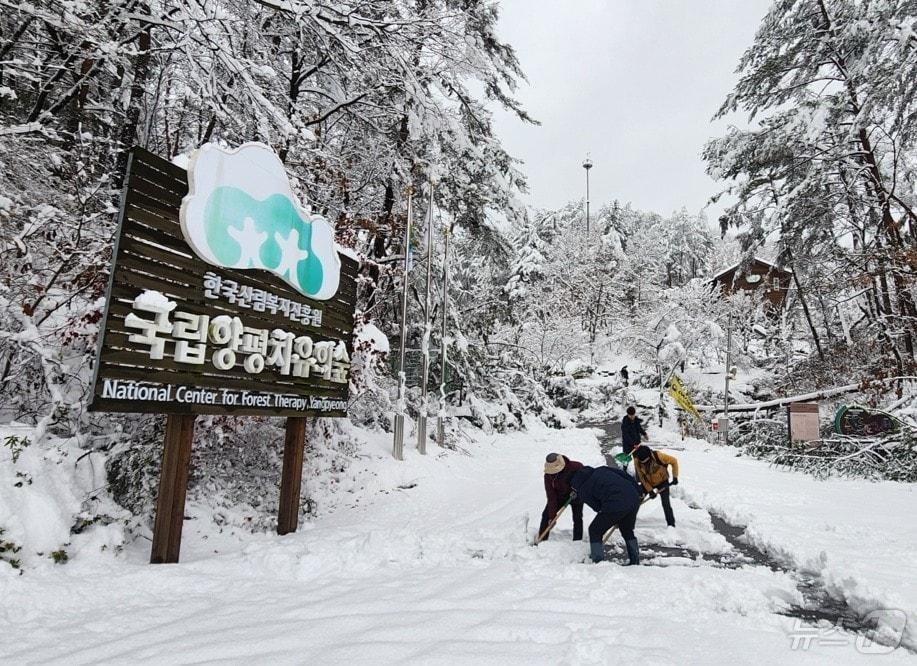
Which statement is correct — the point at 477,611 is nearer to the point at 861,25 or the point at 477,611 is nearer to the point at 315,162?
the point at 315,162

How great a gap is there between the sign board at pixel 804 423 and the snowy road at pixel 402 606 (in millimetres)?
9135

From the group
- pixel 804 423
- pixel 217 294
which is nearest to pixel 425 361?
pixel 217 294

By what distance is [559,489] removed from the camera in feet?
19.0

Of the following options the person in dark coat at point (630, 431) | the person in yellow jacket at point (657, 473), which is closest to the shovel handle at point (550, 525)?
the person in yellow jacket at point (657, 473)

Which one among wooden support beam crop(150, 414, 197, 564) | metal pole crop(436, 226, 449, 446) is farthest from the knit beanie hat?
metal pole crop(436, 226, 449, 446)

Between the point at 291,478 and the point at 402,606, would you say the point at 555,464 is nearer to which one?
the point at 402,606

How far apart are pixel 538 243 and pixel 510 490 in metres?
27.2

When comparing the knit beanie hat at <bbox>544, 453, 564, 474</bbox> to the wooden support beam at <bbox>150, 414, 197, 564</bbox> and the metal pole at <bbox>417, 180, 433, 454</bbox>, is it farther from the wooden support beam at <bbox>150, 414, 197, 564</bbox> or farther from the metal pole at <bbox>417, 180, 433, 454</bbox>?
the metal pole at <bbox>417, 180, 433, 454</bbox>

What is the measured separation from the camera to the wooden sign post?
4324mm

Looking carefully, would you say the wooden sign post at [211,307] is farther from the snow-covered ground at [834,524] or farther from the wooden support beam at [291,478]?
the snow-covered ground at [834,524]

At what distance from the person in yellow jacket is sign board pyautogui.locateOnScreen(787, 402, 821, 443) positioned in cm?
868

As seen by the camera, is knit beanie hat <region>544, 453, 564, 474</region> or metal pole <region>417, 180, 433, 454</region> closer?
knit beanie hat <region>544, 453, 564, 474</region>

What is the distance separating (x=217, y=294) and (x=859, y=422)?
1484cm

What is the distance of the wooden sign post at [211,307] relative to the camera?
432 centimetres
